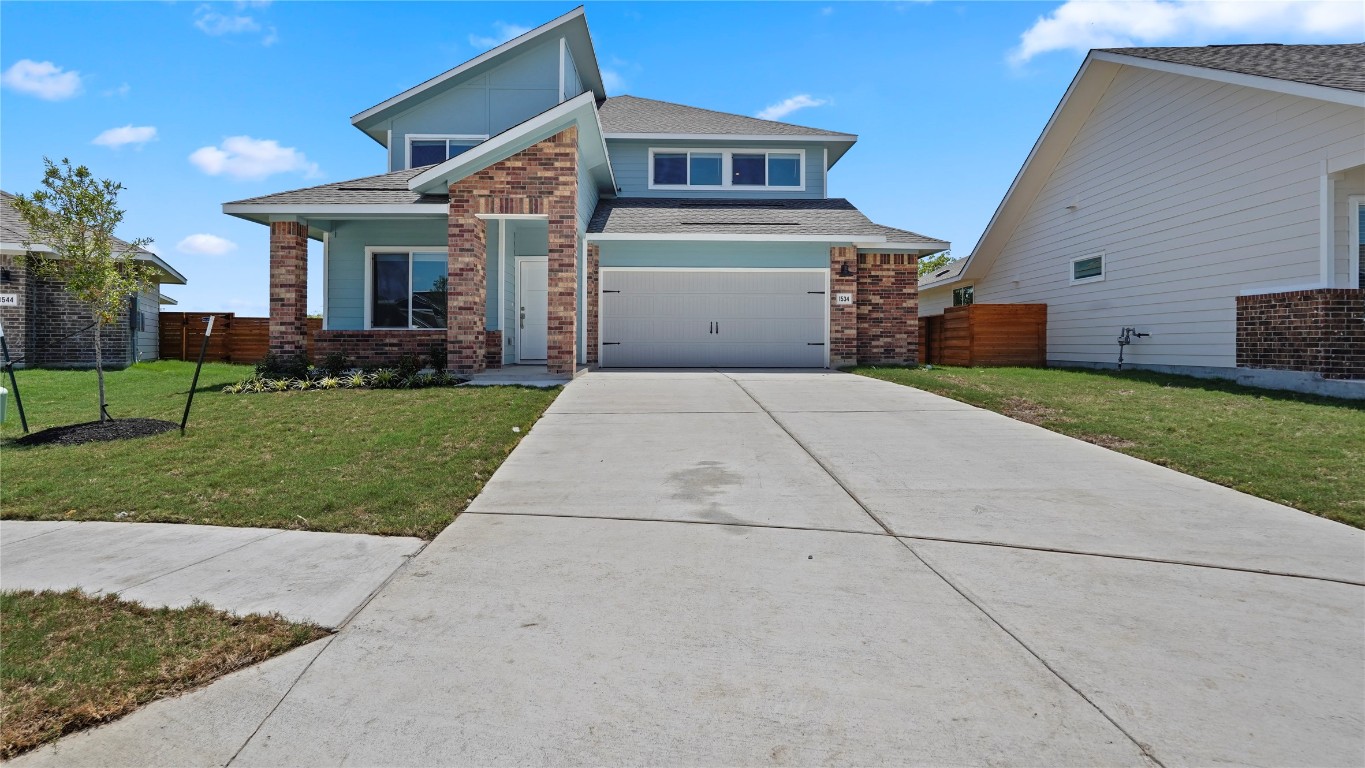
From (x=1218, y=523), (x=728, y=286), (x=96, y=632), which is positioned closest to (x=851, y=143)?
(x=728, y=286)

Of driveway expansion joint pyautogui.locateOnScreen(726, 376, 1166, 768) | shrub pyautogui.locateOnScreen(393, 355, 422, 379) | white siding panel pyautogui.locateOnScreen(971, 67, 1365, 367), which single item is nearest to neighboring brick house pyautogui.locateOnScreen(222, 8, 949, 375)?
shrub pyautogui.locateOnScreen(393, 355, 422, 379)

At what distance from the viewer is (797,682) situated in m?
2.94

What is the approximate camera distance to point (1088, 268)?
671 inches

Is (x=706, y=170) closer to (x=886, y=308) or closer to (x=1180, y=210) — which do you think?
(x=886, y=308)

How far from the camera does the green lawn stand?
6.00 meters

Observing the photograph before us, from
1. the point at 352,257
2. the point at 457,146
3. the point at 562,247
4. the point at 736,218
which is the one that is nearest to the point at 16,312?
the point at 352,257

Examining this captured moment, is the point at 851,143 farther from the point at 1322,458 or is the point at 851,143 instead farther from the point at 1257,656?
the point at 1257,656

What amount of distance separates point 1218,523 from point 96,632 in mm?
6356

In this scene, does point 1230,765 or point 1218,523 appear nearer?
point 1230,765

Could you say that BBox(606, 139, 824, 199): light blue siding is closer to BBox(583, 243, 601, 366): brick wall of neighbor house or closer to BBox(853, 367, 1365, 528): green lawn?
BBox(583, 243, 601, 366): brick wall of neighbor house

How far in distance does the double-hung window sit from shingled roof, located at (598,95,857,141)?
5.50m

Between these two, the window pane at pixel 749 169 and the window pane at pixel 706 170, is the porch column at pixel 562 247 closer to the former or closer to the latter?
the window pane at pixel 706 170

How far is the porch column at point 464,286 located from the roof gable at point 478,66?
17.3 ft

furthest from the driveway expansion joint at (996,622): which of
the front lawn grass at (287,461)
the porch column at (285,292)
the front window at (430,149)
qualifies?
the front window at (430,149)
